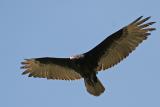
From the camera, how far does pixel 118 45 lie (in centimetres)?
1683

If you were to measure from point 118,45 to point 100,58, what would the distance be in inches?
20.7

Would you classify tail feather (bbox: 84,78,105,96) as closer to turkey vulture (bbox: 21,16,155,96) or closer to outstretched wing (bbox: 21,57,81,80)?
turkey vulture (bbox: 21,16,155,96)

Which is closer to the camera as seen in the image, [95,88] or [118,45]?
[95,88]

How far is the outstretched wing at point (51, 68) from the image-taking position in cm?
1697

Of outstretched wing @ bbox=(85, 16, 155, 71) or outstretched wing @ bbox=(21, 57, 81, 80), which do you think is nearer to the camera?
outstretched wing @ bbox=(85, 16, 155, 71)

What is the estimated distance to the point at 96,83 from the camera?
1633cm

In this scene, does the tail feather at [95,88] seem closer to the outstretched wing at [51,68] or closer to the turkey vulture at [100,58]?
the turkey vulture at [100,58]

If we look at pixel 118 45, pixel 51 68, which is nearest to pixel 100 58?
pixel 118 45

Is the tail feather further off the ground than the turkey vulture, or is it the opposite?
the turkey vulture

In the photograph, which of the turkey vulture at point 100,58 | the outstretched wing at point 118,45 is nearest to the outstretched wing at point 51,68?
the turkey vulture at point 100,58

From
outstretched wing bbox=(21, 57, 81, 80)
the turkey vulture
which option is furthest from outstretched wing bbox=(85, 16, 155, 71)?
outstretched wing bbox=(21, 57, 81, 80)

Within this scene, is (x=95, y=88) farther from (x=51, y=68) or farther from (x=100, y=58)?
(x=51, y=68)

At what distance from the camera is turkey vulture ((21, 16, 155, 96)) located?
16.3 metres

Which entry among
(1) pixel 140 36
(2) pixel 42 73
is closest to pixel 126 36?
(1) pixel 140 36
